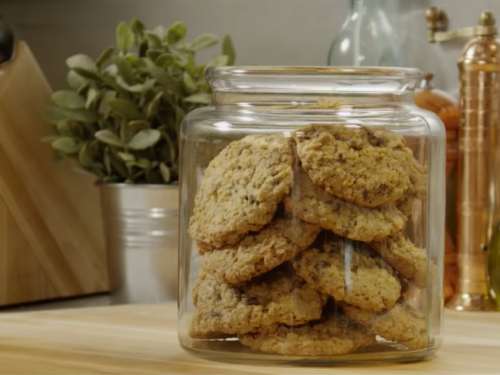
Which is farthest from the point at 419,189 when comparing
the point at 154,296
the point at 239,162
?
the point at 154,296

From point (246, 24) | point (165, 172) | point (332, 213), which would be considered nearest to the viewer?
point (332, 213)

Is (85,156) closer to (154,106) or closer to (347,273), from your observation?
(154,106)

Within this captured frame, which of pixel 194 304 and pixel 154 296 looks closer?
pixel 194 304

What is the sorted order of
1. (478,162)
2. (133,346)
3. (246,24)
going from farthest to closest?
(246,24)
(478,162)
(133,346)

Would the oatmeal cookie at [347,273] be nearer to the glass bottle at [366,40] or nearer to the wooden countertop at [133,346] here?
the wooden countertop at [133,346]

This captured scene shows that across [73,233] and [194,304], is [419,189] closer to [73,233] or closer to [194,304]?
[194,304]

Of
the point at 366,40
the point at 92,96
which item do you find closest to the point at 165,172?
the point at 92,96

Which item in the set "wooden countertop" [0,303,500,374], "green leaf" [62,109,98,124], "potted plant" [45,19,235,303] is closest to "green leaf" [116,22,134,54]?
"potted plant" [45,19,235,303]
